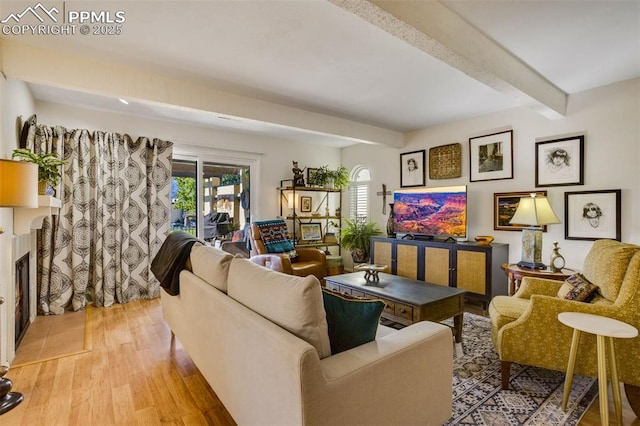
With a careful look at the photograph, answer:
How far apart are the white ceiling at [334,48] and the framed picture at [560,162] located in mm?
579

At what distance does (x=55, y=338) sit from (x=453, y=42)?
411 cm

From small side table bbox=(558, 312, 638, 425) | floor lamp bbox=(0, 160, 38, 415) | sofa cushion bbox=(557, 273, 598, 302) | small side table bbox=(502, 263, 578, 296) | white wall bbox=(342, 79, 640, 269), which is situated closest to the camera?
floor lamp bbox=(0, 160, 38, 415)

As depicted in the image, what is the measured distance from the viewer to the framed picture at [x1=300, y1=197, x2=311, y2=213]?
5.64 metres

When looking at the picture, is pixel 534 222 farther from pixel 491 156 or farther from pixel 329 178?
pixel 329 178

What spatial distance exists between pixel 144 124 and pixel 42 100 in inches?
40.6

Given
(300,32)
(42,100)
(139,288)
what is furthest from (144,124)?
(300,32)

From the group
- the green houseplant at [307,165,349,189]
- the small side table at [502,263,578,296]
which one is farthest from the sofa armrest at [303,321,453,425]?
the green houseplant at [307,165,349,189]

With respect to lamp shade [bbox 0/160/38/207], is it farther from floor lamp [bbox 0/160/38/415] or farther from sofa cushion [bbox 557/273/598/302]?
sofa cushion [bbox 557/273/598/302]

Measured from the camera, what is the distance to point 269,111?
3.56 metres

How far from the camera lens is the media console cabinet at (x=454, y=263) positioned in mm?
3613

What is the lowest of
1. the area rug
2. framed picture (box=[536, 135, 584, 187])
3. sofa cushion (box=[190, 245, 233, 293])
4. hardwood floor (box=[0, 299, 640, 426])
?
hardwood floor (box=[0, 299, 640, 426])

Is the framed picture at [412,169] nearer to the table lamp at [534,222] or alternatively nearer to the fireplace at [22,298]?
the table lamp at [534,222]

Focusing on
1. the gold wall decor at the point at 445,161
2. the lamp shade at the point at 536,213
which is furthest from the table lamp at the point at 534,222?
the gold wall decor at the point at 445,161

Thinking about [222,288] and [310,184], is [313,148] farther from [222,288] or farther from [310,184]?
[222,288]
